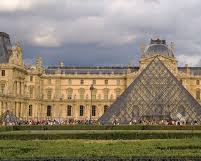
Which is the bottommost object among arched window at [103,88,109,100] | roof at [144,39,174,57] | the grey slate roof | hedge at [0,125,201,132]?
hedge at [0,125,201,132]

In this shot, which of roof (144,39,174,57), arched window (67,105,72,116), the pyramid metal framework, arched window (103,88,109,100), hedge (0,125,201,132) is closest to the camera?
hedge (0,125,201,132)

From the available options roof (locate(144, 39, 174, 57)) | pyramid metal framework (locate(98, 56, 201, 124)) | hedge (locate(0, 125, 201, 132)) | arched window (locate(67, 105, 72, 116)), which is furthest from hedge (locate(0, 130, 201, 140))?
arched window (locate(67, 105, 72, 116))

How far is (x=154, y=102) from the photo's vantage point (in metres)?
47.4

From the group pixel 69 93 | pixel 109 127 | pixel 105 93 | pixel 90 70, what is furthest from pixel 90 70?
pixel 109 127

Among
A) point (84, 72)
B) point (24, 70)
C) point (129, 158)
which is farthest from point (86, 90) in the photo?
point (129, 158)

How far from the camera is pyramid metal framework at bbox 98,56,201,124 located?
4606 cm

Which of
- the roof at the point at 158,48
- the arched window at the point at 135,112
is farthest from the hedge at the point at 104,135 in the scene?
the roof at the point at 158,48

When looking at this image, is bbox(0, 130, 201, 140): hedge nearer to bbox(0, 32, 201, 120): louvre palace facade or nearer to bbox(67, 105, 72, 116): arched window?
bbox(0, 32, 201, 120): louvre palace facade

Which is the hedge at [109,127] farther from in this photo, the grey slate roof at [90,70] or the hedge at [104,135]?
the grey slate roof at [90,70]

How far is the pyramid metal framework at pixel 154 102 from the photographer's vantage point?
4606 centimetres

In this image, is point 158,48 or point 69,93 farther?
point 69,93

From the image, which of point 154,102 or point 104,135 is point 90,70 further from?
point 104,135

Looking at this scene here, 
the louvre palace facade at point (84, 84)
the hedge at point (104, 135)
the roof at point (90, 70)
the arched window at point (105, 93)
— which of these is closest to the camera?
the hedge at point (104, 135)

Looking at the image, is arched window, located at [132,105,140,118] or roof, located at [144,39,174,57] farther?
roof, located at [144,39,174,57]
